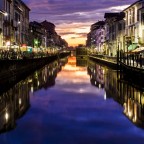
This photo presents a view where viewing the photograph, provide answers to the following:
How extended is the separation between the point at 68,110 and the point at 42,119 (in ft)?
13.8

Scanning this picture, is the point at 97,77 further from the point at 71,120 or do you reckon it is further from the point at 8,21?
the point at 8,21

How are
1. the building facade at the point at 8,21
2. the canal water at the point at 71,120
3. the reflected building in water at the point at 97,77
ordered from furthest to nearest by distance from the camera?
the building facade at the point at 8,21
the reflected building in water at the point at 97,77
the canal water at the point at 71,120

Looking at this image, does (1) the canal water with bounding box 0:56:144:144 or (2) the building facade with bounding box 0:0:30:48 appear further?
(2) the building facade with bounding box 0:0:30:48

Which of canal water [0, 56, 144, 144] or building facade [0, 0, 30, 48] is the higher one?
building facade [0, 0, 30, 48]

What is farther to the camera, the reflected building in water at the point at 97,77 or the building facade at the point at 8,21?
the building facade at the point at 8,21

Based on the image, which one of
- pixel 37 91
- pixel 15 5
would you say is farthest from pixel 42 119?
pixel 15 5

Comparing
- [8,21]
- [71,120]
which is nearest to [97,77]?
[71,120]

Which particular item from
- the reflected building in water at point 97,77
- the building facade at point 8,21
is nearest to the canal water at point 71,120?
the reflected building in water at point 97,77

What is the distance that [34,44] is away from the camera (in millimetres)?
→ 167875

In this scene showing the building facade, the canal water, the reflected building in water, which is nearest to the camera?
the canal water

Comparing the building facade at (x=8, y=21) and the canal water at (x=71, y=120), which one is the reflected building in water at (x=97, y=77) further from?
the building facade at (x=8, y=21)

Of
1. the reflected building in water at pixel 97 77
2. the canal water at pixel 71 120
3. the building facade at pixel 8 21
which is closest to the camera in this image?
the canal water at pixel 71 120

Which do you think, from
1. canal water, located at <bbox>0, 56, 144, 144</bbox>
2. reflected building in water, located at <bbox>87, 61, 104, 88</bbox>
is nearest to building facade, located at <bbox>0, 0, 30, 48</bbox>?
reflected building in water, located at <bbox>87, 61, 104, 88</bbox>

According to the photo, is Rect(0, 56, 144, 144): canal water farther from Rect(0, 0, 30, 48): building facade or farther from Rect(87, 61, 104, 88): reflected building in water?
Rect(0, 0, 30, 48): building facade
